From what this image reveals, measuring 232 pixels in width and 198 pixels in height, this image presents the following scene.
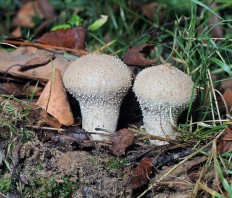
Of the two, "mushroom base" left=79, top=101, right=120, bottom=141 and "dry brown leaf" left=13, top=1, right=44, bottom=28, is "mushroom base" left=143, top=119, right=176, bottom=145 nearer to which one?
"mushroom base" left=79, top=101, right=120, bottom=141

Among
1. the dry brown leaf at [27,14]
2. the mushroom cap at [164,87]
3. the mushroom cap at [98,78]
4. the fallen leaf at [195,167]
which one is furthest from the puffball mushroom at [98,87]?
the dry brown leaf at [27,14]

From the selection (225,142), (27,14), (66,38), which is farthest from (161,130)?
(27,14)

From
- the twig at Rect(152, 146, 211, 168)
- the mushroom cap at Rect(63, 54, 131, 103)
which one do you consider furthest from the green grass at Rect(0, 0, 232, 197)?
the mushroom cap at Rect(63, 54, 131, 103)

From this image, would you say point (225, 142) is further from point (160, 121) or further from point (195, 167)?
point (160, 121)

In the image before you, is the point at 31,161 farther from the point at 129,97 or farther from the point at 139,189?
the point at 129,97

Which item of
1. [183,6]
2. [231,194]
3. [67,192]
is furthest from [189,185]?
[183,6]

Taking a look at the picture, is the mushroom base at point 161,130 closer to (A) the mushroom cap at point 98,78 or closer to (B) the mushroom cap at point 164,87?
(B) the mushroom cap at point 164,87
